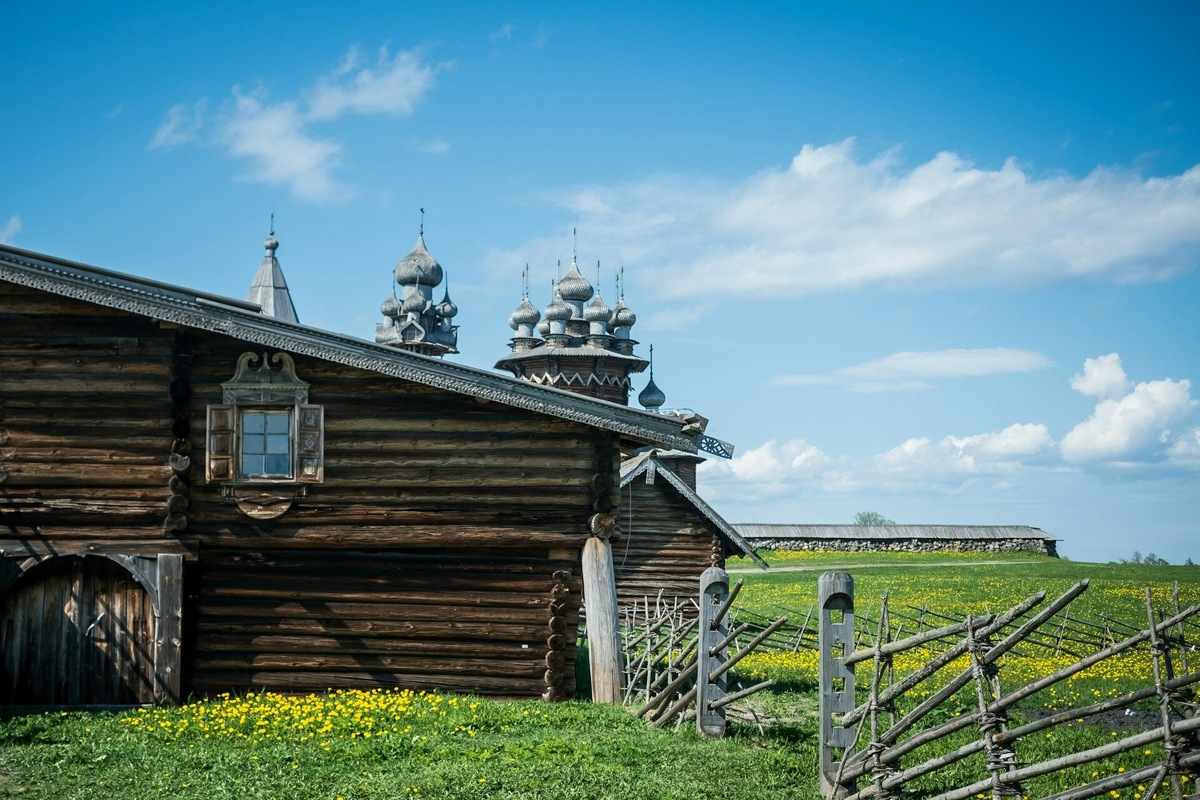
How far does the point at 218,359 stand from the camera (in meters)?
15.4

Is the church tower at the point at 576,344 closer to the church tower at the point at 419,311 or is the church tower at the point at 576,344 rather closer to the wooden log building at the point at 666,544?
the church tower at the point at 419,311

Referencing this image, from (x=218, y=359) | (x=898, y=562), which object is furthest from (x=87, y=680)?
(x=898, y=562)

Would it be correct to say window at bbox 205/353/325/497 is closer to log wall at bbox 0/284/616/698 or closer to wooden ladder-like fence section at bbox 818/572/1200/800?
log wall at bbox 0/284/616/698

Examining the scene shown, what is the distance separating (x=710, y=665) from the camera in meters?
12.2

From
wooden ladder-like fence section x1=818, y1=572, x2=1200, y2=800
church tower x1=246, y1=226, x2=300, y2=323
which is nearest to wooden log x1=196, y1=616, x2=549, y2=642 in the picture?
wooden ladder-like fence section x1=818, y1=572, x2=1200, y2=800

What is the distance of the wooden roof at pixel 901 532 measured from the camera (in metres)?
61.4

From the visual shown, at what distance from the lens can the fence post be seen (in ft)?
32.0

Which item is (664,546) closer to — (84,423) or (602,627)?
(602,627)

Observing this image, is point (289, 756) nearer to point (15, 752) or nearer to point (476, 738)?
point (476, 738)

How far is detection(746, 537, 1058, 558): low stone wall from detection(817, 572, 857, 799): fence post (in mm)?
51859

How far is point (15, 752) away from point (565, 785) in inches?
241

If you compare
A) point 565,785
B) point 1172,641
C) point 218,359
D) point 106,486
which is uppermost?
point 218,359

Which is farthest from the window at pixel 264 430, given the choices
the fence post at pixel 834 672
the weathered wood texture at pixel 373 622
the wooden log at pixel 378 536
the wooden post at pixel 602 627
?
the fence post at pixel 834 672

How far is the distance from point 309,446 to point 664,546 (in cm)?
1679
